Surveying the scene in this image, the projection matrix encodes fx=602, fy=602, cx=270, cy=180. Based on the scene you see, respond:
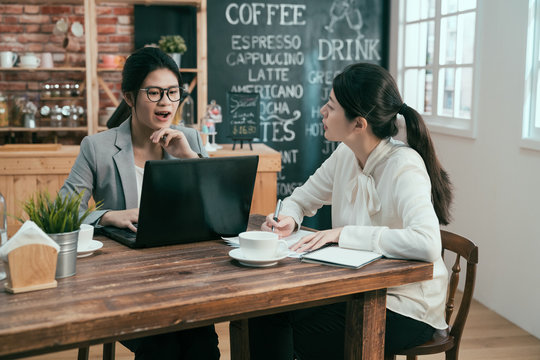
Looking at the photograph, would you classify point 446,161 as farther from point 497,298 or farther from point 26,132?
point 26,132

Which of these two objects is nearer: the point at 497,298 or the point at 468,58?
the point at 497,298

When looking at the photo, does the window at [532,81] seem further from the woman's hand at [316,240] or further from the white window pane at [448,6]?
the woman's hand at [316,240]

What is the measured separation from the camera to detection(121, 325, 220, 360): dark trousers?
1.72 metres

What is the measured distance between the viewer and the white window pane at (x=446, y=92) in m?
4.14

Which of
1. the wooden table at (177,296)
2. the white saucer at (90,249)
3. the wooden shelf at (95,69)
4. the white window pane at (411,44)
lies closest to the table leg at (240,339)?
the wooden table at (177,296)

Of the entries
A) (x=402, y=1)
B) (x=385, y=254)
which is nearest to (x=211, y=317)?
(x=385, y=254)

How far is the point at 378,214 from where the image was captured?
6.34 ft

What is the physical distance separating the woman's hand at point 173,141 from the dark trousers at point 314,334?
Result: 2.25 feet

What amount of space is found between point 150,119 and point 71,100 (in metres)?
2.48

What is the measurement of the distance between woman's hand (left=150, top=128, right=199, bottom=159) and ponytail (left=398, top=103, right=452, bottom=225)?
0.80 meters

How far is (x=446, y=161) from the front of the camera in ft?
13.3

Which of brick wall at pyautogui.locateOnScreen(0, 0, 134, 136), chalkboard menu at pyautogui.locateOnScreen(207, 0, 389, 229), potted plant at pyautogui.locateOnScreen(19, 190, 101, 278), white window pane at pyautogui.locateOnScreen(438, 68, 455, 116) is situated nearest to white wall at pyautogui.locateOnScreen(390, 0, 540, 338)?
white window pane at pyautogui.locateOnScreen(438, 68, 455, 116)

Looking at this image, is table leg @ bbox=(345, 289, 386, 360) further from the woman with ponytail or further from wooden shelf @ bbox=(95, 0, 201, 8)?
wooden shelf @ bbox=(95, 0, 201, 8)

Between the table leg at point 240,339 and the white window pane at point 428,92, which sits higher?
the white window pane at point 428,92
